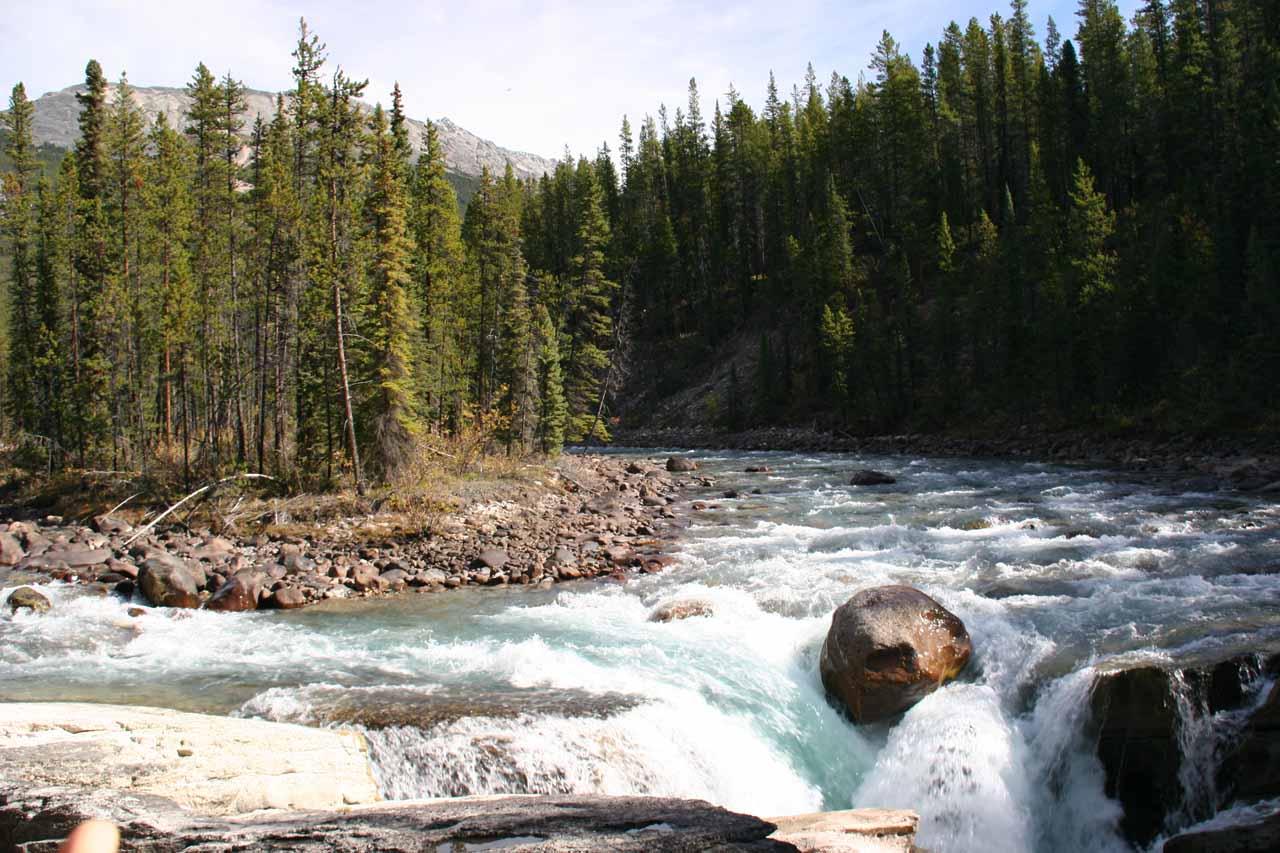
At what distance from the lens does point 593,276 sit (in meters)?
45.1

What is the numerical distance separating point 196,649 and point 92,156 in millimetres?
26943

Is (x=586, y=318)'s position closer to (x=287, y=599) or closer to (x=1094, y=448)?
(x=1094, y=448)

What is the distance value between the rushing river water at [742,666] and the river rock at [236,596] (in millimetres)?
431

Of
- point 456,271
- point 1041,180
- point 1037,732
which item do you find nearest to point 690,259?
point 1041,180

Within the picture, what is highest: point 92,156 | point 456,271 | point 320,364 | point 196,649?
point 92,156

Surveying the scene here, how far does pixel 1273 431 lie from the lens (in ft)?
87.0

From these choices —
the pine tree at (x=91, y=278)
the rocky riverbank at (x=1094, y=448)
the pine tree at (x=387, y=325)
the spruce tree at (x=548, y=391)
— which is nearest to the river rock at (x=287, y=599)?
the pine tree at (x=387, y=325)

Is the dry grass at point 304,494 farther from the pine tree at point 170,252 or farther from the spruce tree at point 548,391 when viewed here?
the spruce tree at point 548,391

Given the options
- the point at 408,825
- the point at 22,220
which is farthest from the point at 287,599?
the point at 22,220

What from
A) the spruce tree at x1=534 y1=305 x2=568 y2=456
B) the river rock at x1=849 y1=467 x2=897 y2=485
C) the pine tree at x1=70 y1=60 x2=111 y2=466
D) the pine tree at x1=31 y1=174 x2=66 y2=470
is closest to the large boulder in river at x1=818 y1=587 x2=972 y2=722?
the river rock at x1=849 y1=467 x2=897 y2=485

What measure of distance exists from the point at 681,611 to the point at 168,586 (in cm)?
1065

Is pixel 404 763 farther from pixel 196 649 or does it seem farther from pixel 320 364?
pixel 320 364

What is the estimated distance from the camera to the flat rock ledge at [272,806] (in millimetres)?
3562

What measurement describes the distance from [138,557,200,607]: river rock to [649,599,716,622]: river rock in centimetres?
962
